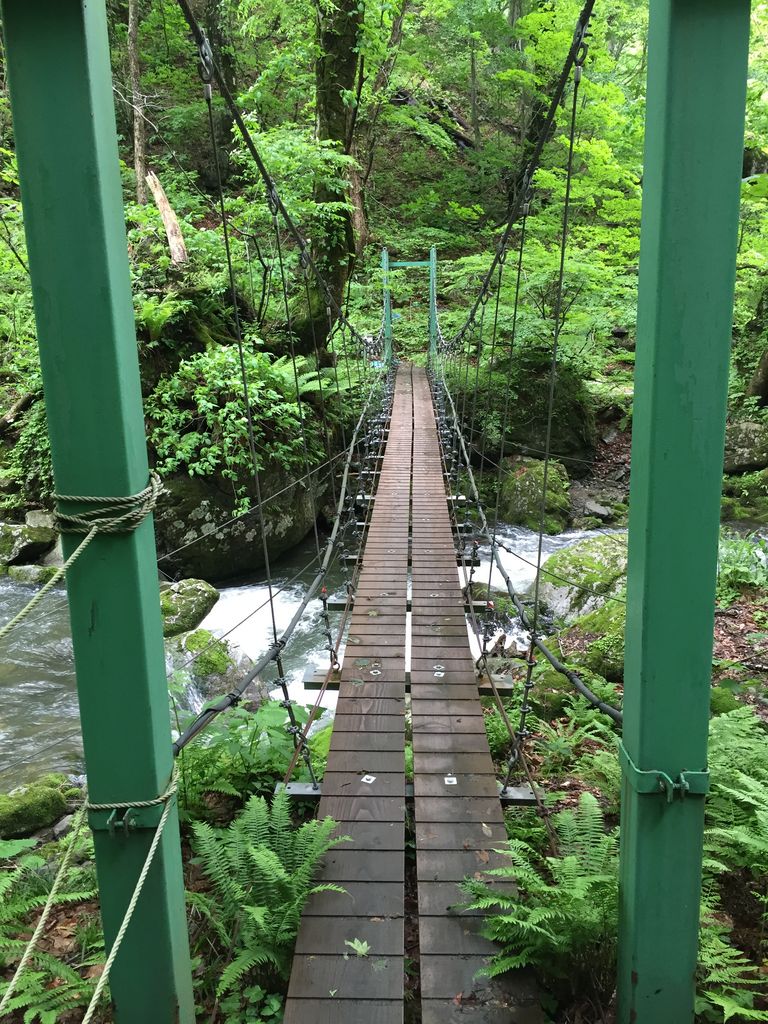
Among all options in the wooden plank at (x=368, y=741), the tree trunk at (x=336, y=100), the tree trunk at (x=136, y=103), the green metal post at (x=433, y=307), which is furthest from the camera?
the green metal post at (x=433, y=307)

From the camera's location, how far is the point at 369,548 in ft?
12.4

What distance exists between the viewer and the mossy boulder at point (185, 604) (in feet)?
14.0

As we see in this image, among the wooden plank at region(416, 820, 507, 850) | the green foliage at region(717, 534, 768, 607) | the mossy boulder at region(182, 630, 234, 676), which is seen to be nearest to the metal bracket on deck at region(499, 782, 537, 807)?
the wooden plank at region(416, 820, 507, 850)

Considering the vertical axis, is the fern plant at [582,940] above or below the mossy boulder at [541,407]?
below

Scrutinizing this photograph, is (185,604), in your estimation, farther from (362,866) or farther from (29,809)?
(362,866)

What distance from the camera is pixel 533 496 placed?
23.7ft

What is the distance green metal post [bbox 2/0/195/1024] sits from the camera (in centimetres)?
83

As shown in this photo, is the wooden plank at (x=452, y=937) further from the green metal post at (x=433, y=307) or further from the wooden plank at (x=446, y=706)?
the green metal post at (x=433, y=307)

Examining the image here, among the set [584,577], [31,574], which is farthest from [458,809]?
[31,574]

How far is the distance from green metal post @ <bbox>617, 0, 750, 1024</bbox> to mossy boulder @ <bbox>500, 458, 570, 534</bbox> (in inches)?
230

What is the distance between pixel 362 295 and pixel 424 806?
1056 centimetres

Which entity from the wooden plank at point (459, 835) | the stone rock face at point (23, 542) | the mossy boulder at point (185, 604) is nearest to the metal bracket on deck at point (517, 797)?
the wooden plank at point (459, 835)

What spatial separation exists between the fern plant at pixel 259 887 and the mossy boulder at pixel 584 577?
2.97m

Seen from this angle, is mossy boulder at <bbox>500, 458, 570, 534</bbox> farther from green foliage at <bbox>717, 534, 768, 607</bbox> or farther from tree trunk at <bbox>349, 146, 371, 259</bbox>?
tree trunk at <bbox>349, 146, 371, 259</bbox>
